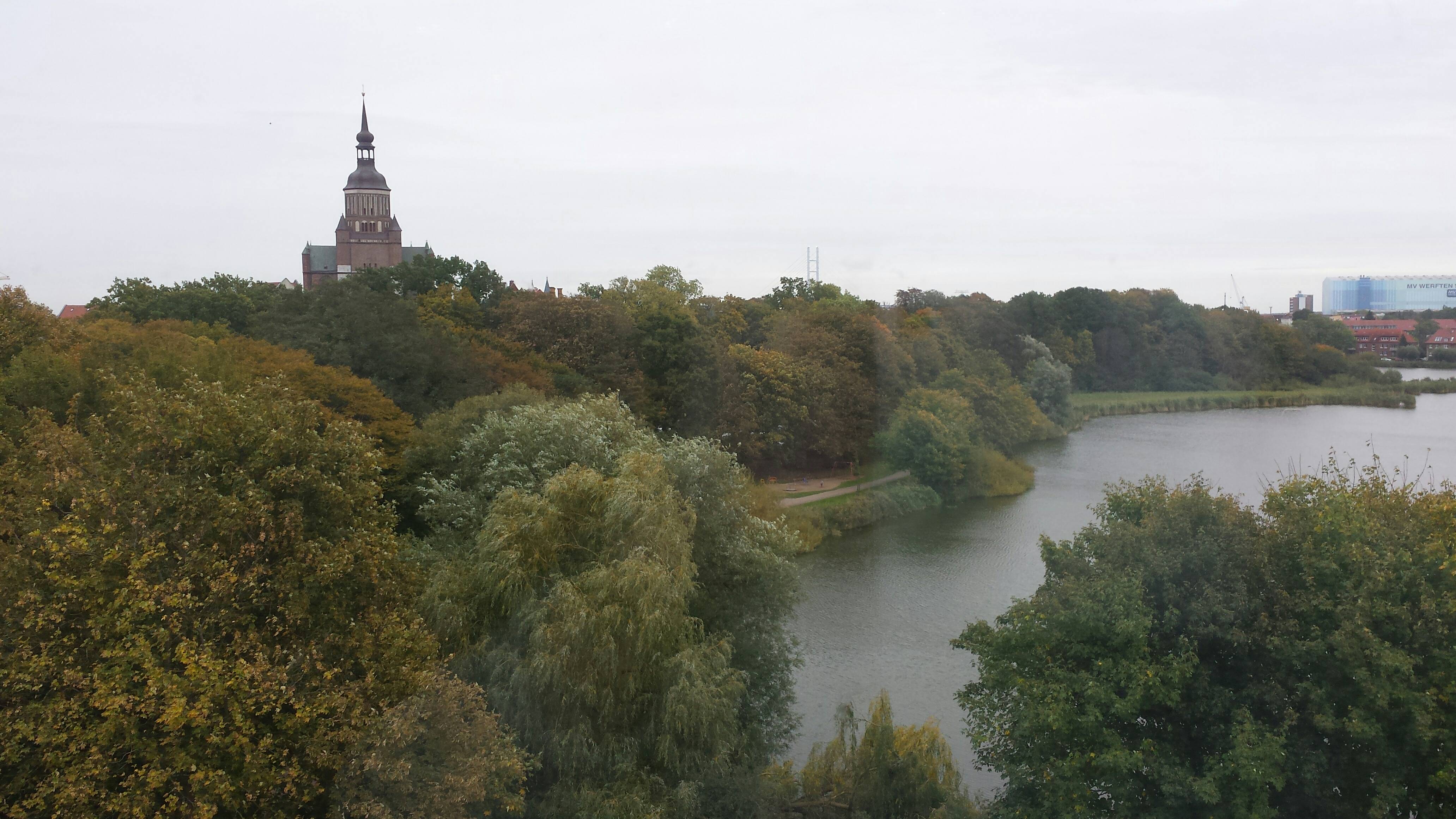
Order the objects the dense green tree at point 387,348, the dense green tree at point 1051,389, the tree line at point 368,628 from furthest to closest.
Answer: the dense green tree at point 1051,389 < the dense green tree at point 387,348 < the tree line at point 368,628

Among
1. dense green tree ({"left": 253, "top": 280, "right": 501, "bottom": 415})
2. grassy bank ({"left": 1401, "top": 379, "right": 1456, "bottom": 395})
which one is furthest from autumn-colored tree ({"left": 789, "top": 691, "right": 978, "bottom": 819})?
grassy bank ({"left": 1401, "top": 379, "right": 1456, "bottom": 395})

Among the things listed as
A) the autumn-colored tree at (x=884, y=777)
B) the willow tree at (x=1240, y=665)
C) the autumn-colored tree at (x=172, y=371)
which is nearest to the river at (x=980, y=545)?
the autumn-colored tree at (x=884, y=777)

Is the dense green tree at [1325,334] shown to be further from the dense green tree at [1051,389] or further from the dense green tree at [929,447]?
the dense green tree at [929,447]

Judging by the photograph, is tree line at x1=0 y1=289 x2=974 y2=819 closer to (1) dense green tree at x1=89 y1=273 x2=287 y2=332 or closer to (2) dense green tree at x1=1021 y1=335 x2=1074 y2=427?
(1) dense green tree at x1=89 y1=273 x2=287 y2=332

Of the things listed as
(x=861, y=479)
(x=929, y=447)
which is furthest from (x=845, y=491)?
(x=929, y=447)

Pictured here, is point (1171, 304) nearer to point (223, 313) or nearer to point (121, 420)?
point (223, 313)

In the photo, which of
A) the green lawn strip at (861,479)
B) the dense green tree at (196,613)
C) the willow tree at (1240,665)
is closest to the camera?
the dense green tree at (196,613)

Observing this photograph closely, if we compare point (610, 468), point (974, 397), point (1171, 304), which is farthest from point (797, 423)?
point (1171, 304)
